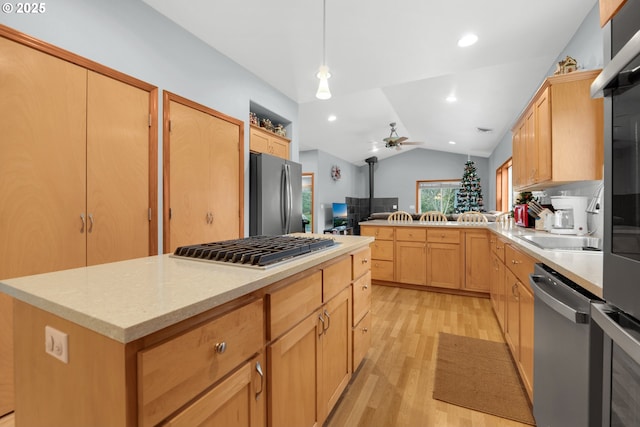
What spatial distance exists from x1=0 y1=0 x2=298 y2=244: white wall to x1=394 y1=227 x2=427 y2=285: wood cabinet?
2168mm

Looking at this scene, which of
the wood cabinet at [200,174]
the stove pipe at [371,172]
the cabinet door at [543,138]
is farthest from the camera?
the stove pipe at [371,172]

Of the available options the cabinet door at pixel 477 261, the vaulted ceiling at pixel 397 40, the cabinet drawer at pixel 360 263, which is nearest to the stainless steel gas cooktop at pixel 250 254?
the cabinet drawer at pixel 360 263

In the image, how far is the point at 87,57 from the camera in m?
1.88

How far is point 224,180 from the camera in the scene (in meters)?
2.95

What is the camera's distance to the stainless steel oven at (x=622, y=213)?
2.24ft

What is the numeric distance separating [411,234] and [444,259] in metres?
0.53

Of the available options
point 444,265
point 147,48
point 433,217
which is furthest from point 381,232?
point 147,48

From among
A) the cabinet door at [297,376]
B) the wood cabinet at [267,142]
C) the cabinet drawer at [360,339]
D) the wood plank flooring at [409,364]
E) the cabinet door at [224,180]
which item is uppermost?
the wood cabinet at [267,142]

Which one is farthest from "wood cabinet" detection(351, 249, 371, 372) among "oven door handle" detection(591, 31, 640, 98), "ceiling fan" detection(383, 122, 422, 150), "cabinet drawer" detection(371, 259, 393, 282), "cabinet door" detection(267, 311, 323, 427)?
"ceiling fan" detection(383, 122, 422, 150)

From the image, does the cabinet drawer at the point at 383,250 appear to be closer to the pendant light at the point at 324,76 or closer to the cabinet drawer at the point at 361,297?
the cabinet drawer at the point at 361,297

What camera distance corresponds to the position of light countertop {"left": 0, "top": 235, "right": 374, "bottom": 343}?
625 millimetres

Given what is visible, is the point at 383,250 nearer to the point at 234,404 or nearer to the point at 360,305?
the point at 360,305

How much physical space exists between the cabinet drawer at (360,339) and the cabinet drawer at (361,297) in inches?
2.4

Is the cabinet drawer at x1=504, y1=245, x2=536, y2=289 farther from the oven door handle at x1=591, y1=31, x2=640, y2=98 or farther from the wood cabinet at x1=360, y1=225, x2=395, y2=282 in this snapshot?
the wood cabinet at x1=360, y1=225, x2=395, y2=282
